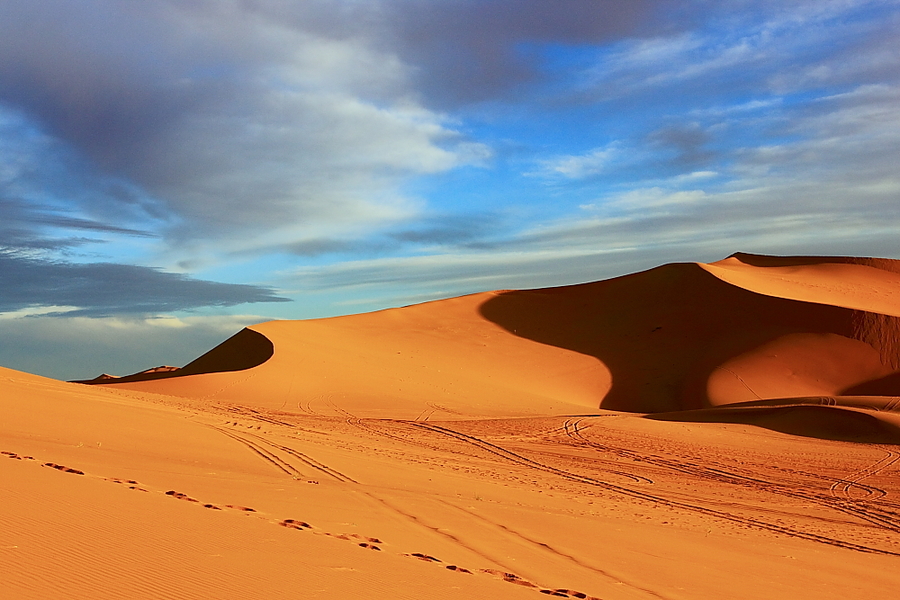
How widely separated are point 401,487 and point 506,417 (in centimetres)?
1364

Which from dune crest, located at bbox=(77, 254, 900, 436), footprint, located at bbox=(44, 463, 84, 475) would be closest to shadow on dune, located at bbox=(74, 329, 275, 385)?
dune crest, located at bbox=(77, 254, 900, 436)

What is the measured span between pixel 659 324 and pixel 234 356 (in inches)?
857

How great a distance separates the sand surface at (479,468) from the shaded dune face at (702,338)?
142mm

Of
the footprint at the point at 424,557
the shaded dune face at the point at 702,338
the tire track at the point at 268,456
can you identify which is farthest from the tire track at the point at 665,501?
the shaded dune face at the point at 702,338

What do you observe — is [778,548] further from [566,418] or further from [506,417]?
[506,417]

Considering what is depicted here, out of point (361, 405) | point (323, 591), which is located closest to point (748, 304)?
point (361, 405)

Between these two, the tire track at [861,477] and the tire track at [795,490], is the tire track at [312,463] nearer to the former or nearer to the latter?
the tire track at [795,490]

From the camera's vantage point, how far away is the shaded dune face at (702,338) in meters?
30.4

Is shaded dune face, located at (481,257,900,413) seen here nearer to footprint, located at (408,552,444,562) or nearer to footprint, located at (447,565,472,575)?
footprint, located at (408,552,444,562)

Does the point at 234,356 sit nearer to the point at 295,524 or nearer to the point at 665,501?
the point at 665,501

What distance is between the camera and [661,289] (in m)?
42.2

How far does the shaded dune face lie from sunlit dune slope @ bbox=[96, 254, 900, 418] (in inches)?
3.1

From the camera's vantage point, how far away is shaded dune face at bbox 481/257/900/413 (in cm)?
3036

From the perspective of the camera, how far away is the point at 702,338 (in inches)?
1405
